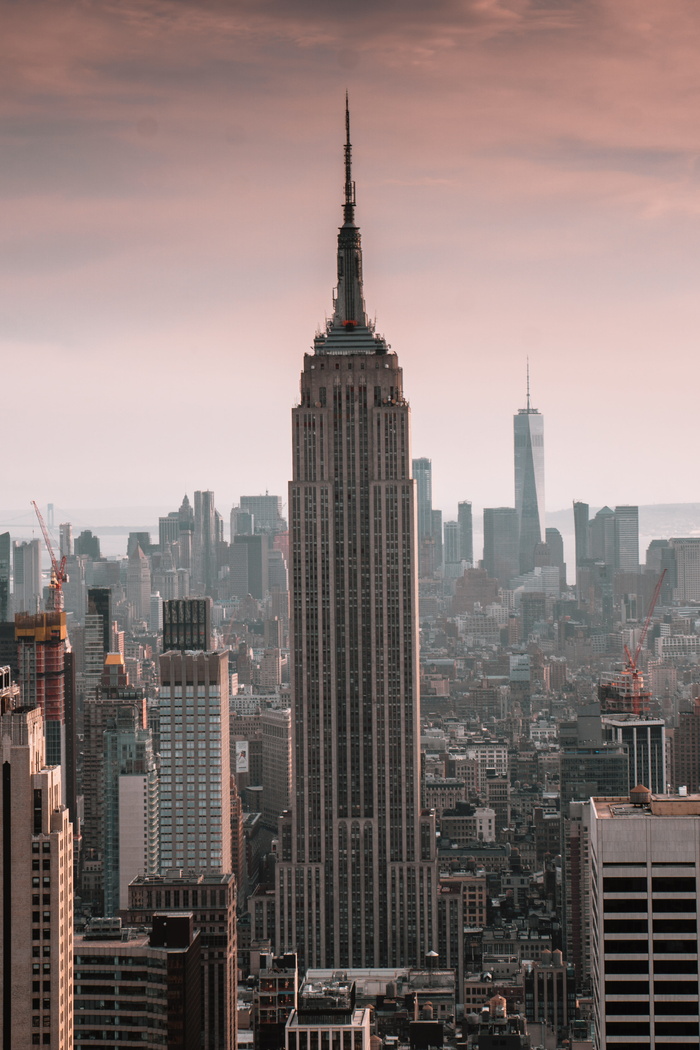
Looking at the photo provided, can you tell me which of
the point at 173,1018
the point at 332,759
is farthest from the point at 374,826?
the point at 173,1018

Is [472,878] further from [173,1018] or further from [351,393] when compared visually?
[173,1018]

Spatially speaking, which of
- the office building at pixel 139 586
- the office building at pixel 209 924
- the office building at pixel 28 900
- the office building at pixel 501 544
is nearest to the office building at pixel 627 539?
the office building at pixel 501 544

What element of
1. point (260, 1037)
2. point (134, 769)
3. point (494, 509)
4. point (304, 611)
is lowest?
point (260, 1037)

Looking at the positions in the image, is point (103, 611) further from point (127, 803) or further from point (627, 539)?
point (627, 539)

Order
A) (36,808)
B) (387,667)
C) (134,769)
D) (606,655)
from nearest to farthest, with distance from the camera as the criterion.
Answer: (36,808)
(387,667)
(134,769)
(606,655)

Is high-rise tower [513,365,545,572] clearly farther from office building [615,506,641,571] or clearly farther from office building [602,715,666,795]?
office building [602,715,666,795]

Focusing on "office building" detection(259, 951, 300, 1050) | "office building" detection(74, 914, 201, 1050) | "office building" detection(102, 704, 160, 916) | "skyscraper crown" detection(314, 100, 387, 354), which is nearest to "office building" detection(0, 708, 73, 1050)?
"office building" detection(74, 914, 201, 1050)

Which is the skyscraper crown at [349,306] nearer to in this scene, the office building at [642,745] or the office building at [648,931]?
the office building at [642,745]
